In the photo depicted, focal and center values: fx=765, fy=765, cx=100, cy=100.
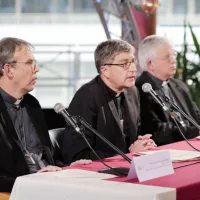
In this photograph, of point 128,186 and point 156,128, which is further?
point 156,128

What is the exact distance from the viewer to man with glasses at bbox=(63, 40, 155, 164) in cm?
448

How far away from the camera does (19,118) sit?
4191mm

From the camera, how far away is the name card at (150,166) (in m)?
3.16

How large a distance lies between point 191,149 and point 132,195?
50.9 inches

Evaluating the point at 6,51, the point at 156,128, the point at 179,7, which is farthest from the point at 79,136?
the point at 179,7

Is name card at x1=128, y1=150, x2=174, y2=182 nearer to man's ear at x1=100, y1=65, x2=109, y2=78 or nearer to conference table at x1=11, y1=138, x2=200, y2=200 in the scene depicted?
conference table at x1=11, y1=138, x2=200, y2=200

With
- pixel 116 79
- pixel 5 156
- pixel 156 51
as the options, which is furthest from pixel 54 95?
pixel 5 156

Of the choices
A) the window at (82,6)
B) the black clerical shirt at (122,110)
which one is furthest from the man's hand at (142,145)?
the window at (82,6)

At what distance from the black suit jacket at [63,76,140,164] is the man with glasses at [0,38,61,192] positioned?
189 mm

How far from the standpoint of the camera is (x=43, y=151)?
4254 millimetres

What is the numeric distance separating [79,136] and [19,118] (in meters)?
0.40

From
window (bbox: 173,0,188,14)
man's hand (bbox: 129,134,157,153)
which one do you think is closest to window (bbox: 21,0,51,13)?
window (bbox: 173,0,188,14)

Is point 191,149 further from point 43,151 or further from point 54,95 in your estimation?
point 54,95

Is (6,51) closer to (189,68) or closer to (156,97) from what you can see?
(156,97)
